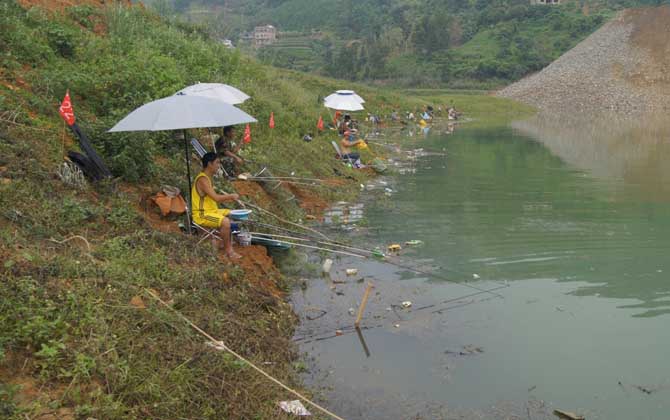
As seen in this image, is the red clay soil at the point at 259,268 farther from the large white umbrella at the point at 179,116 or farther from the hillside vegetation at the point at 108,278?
the large white umbrella at the point at 179,116

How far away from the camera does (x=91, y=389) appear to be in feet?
14.2

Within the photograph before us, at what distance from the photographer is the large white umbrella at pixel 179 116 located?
7.15 m

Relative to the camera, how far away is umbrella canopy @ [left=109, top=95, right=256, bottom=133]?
7.15 meters

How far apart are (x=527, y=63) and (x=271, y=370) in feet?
246

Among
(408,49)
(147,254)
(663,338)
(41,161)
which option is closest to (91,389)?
(147,254)

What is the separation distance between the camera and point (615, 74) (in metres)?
56.5

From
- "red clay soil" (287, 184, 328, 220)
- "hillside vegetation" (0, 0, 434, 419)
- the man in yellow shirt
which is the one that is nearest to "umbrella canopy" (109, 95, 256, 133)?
the man in yellow shirt

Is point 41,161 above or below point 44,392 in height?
above

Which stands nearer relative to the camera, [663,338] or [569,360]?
[569,360]

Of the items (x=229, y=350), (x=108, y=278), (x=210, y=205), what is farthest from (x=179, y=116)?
(x=229, y=350)

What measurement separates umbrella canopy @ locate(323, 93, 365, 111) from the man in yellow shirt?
11.1 meters

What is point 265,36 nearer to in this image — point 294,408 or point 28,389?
point 294,408

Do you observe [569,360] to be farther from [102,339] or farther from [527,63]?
[527,63]

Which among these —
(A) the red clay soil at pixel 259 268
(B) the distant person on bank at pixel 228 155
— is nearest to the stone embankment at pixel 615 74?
(B) the distant person on bank at pixel 228 155
